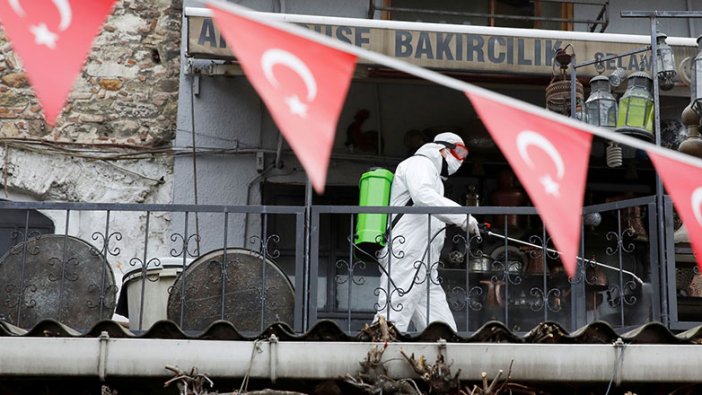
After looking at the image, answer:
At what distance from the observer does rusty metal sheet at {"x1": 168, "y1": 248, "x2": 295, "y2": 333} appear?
979cm

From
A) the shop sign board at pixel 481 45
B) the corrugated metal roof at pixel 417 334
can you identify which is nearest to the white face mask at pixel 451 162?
the shop sign board at pixel 481 45

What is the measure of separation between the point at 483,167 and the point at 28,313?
4.24 m

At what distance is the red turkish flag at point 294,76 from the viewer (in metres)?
Answer: 6.34

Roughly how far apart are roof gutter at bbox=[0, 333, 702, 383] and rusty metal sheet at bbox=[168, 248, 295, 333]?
0.75 metres

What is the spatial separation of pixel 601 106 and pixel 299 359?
3.04m

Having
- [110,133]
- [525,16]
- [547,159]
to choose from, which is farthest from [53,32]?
[525,16]

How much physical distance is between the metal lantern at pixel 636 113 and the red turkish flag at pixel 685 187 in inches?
131

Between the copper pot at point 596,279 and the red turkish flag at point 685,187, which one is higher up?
the red turkish flag at point 685,187

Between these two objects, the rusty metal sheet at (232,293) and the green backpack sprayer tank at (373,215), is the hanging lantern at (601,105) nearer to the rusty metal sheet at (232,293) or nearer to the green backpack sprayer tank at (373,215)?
the green backpack sprayer tank at (373,215)

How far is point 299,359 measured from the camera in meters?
9.00

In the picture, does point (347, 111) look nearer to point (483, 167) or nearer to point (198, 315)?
point (483, 167)

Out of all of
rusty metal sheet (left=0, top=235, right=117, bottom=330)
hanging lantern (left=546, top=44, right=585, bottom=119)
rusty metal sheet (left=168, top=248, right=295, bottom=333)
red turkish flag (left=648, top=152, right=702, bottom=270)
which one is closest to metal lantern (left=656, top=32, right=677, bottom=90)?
hanging lantern (left=546, top=44, right=585, bottom=119)

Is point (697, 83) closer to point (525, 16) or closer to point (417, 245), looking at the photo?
point (417, 245)

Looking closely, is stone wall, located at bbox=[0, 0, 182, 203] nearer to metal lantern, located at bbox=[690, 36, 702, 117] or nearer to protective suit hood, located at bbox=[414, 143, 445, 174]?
protective suit hood, located at bbox=[414, 143, 445, 174]
